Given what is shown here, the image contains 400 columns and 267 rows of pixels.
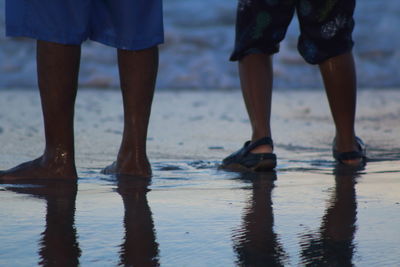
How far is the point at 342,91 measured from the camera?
2.95 meters

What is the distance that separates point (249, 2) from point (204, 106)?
306cm

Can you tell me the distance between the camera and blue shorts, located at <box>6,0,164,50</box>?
93.8 inches

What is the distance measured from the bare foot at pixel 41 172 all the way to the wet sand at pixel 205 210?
2.2 inches

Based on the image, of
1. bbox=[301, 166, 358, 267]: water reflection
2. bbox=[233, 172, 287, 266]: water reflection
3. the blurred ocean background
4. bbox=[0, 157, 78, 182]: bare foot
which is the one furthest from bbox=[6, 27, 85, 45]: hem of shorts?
the blurred ocean background

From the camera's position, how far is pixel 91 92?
7.42 meters

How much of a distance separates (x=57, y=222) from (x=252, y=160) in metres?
1.13

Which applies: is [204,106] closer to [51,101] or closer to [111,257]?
[51,101]

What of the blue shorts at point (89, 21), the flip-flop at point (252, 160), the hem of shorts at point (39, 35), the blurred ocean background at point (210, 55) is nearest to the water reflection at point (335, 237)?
the flip-flop at point (252, 160)

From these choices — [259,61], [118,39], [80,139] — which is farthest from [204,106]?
[118,39]

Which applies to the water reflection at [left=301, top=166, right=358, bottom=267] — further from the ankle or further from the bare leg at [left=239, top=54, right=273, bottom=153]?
the bare leg at [left=239, top=54, right=273, bottom=153]

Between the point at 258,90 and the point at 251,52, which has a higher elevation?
the point at 251,52

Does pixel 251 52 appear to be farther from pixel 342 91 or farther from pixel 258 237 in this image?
pixel 258 237

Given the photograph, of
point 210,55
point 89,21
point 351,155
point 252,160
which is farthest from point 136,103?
point 210,55

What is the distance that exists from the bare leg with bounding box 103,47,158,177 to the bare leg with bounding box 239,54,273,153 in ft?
1.45
